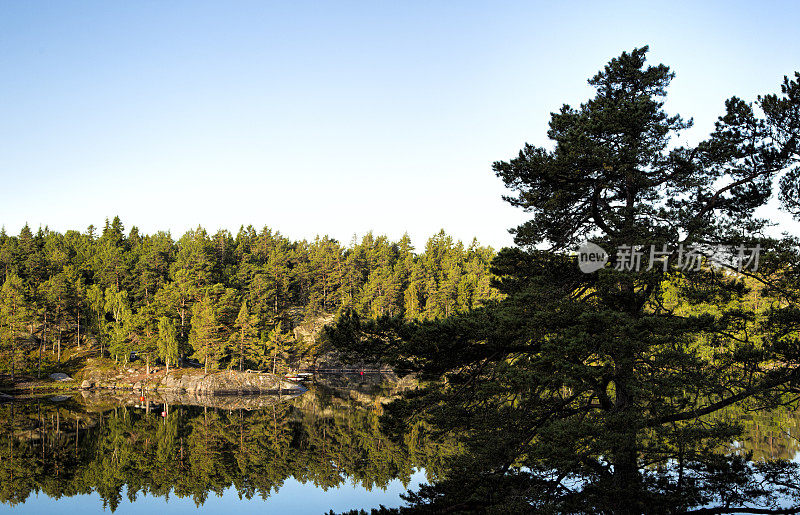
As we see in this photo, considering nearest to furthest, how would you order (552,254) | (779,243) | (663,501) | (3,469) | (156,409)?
(663,501)
(779,243)
(552,254)
(3,469)
(156,409)

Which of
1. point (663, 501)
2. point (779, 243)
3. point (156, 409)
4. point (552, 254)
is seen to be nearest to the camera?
point (663, 501)

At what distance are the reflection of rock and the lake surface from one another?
177 cm

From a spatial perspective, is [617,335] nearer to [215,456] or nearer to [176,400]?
[215,456]

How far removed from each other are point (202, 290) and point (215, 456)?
1471 inches

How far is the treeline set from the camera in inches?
2367

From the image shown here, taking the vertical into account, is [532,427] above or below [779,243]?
below

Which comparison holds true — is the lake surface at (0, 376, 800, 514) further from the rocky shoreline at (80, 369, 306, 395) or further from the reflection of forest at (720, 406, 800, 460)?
the rocky shoreline at (80, 369, 306, 395)

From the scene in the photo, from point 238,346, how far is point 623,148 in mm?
56374

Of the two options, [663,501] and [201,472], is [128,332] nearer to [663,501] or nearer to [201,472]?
[201,472]

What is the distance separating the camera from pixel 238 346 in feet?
201

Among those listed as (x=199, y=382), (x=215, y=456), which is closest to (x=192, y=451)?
(x=215, y=456)

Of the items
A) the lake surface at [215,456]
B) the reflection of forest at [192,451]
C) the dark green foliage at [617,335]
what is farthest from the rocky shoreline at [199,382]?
the dark green foliage at [617,335]

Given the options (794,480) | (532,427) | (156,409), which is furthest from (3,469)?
(794,480)

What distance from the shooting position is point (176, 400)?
173 ft
